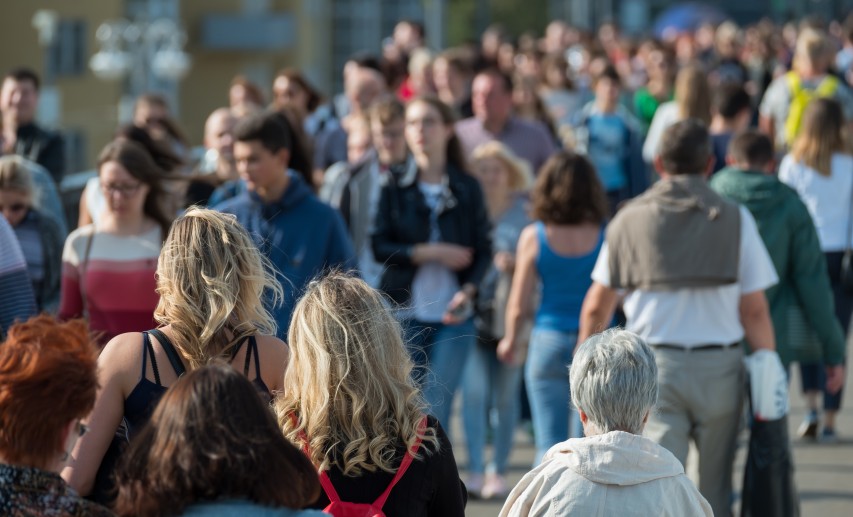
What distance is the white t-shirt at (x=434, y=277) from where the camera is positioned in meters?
7.64

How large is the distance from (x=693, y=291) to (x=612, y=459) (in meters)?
2.30

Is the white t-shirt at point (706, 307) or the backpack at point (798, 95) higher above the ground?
the backpack at point (798, 95)

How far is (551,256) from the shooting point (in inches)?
278

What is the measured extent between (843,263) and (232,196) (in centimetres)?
393

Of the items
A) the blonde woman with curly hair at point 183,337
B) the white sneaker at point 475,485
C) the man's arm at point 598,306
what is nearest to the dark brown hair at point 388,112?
the white sneaker at point 475,485

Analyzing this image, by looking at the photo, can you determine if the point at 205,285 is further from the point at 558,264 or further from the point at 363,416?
the point at 558,264

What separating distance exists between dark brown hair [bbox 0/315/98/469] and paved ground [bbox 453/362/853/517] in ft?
14.8

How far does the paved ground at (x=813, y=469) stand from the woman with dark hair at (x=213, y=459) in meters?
4.56

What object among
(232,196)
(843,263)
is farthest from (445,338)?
(843,263)

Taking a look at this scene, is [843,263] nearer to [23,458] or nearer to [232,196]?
[232,196]

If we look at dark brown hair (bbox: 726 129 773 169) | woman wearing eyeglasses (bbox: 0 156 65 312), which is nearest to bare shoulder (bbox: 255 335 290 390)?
woman wearing eyeglasses (bbox: 0 156 65 312)

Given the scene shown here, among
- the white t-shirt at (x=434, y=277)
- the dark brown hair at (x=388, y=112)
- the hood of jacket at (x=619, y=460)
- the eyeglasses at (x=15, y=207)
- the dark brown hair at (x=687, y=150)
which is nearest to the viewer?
the hood of jacket at (x=619, y=460)

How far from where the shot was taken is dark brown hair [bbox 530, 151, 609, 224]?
690 cm

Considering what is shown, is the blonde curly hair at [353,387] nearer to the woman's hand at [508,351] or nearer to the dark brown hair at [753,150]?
the woman's hand at [508,351]
